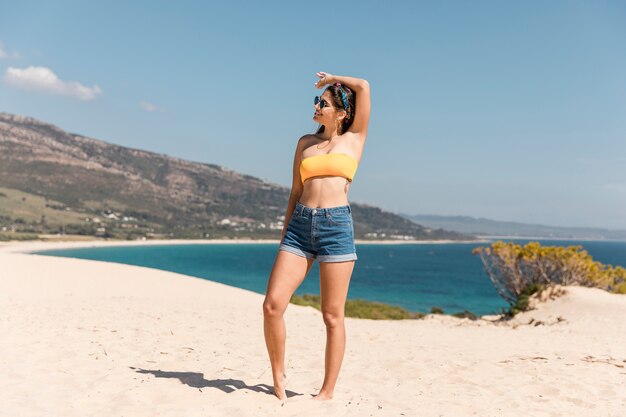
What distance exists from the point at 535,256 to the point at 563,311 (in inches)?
147

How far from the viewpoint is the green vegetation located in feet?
66.1

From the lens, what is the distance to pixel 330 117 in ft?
15.4

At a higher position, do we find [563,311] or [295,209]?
[295,209]

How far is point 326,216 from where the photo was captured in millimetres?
4355

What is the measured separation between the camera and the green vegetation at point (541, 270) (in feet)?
66.1

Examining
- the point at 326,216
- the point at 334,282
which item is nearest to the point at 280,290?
the point at 334,282

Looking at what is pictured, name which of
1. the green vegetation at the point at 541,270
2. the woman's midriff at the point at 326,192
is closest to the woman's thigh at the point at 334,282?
the woman's midriff at the point at 326,192

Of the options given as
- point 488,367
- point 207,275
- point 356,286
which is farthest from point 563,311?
point 207,275

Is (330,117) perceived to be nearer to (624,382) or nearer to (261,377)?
(261,377)

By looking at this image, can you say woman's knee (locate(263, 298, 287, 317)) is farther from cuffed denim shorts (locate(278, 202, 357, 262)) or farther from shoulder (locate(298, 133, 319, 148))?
shoulder (locate(298, 133, 319, 148))

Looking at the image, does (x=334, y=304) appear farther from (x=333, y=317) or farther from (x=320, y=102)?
(x=320, y=102)

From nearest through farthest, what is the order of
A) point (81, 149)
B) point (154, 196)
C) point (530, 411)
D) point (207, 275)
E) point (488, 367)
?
point (530, 411) < point (488, 367) < point (207, 275) < point (154, 196) < point (81, 149)

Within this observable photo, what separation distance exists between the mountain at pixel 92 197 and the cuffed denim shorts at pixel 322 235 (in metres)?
118

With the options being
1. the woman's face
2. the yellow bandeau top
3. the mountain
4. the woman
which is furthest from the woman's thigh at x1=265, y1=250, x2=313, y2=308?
the mountain
